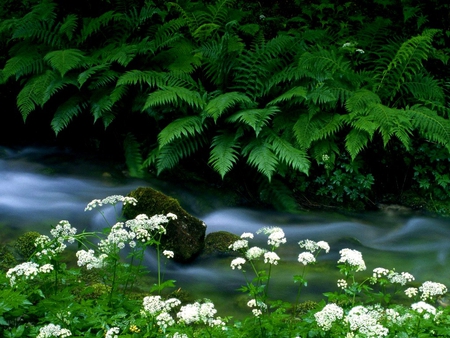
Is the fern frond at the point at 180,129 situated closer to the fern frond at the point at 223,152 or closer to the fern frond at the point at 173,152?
the fern frond at the point at 173,152

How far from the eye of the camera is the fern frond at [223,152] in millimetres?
5008

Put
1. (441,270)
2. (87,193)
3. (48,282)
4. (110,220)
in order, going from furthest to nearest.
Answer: (87,193), (110,220), (441,270), (48,282)

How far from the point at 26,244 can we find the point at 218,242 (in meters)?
1.68

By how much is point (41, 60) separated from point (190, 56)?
1.94 m

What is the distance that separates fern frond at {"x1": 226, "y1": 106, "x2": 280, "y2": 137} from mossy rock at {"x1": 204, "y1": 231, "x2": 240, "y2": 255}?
3.84ft

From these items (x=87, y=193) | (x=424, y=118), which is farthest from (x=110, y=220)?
(x=424, y=118)

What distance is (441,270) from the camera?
428cm

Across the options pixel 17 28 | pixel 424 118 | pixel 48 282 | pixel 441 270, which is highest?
pixel 17 28

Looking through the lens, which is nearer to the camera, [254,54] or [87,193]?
[87,193]

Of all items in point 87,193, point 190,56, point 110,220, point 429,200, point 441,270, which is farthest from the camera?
point 190,56

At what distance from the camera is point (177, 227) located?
4.11 m

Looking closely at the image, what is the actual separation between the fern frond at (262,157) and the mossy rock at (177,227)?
3.41ft

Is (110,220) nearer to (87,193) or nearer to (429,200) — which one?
(87,193)

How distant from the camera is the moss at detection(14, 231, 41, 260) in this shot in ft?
13.1
